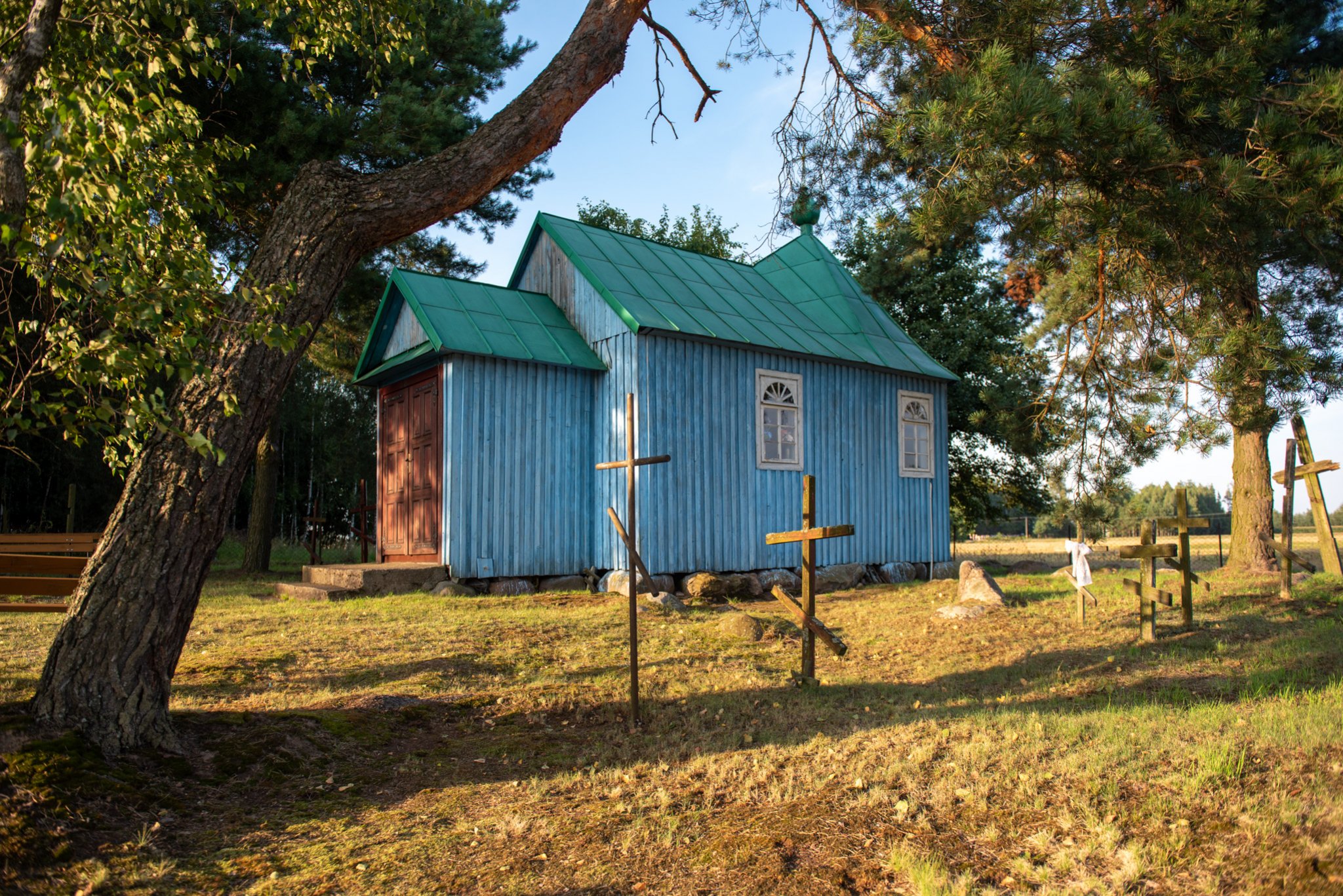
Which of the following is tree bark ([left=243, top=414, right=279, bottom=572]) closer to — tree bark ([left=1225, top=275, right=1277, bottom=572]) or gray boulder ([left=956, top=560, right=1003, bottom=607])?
gray boulder ([left=956, top=560, right=1003, bottom=607])

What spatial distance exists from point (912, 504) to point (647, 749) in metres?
10.8

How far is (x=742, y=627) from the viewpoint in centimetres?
869

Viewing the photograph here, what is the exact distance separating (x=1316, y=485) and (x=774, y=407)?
6.79m

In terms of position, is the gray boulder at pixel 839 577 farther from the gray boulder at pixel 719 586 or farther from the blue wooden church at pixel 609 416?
the gray boulder at pixel 719 586

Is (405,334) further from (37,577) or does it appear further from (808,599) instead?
(808,599)

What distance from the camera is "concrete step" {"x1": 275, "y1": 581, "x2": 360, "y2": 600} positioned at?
10.8 meters

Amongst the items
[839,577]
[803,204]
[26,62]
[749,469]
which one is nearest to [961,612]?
[839,577]

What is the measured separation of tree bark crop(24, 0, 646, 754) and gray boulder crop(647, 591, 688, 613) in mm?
6096

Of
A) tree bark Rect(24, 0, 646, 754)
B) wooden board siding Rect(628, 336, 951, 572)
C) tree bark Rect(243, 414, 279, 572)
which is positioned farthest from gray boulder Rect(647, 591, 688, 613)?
tree bark Rect(243, 414, 279, 572)

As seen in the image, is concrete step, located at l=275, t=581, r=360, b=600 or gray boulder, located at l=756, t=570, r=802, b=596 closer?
concrete step, located at l=275, t=581, r=360, b=600

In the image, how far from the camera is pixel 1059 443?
11016mm

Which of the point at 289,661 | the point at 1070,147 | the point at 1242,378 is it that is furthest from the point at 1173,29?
the point at 289,661

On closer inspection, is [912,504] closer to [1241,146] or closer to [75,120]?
[1241,146]

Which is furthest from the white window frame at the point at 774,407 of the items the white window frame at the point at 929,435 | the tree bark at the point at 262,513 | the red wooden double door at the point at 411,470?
the tree bark at the point at 262,513
